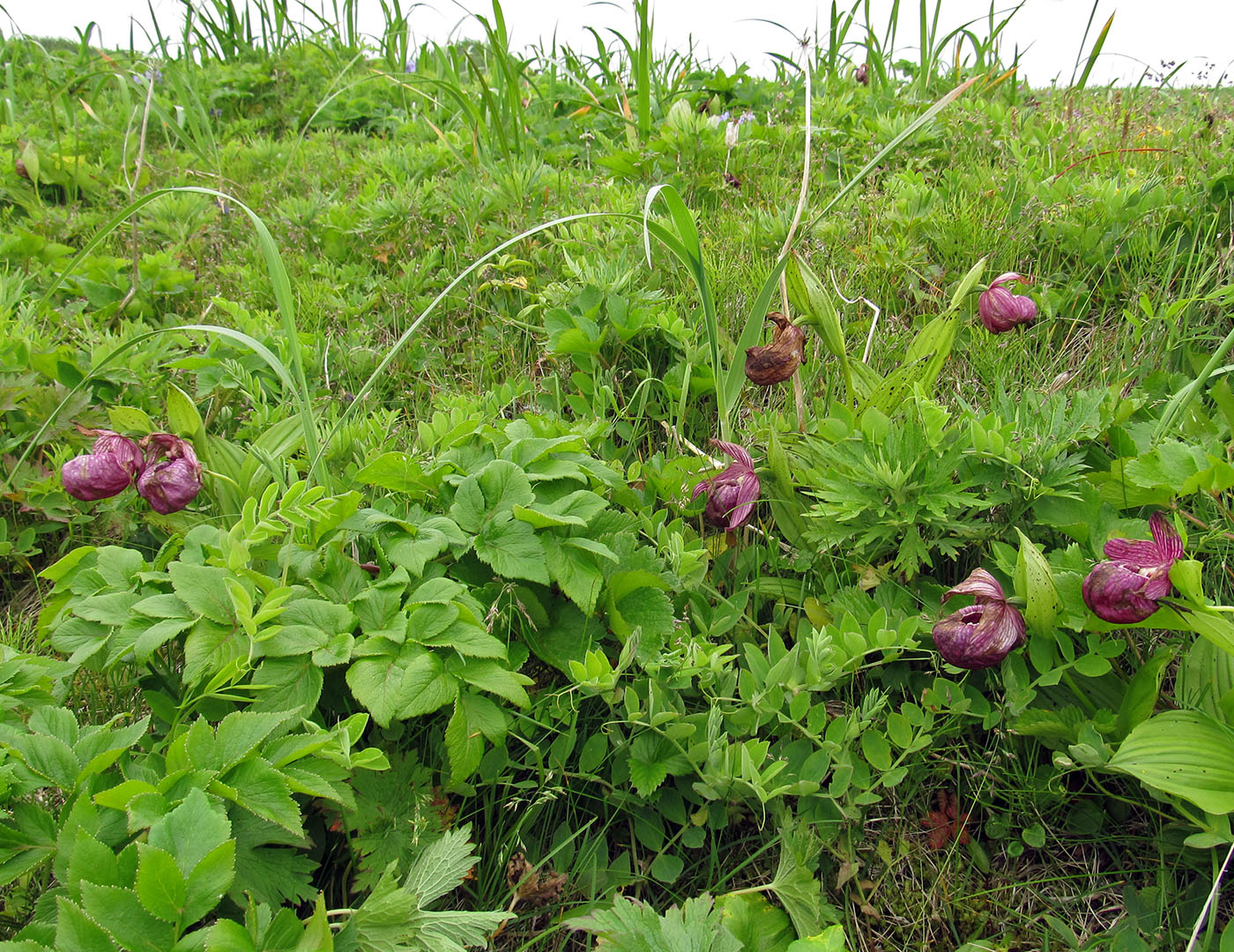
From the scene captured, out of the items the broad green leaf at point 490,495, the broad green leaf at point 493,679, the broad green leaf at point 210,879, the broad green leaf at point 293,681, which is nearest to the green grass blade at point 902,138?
the broad green leaf at point 490,495

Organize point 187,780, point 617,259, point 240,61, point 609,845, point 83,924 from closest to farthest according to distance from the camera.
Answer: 1. point 83,924
2. point 187,780
3. point 609,845
4. point 617,259
5. point 240,61

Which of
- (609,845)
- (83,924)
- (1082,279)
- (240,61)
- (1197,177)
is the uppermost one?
(240,61)

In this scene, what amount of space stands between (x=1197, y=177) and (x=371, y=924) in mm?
3264

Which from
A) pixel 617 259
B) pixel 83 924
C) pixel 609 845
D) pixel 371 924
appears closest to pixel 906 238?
pixel 617 259

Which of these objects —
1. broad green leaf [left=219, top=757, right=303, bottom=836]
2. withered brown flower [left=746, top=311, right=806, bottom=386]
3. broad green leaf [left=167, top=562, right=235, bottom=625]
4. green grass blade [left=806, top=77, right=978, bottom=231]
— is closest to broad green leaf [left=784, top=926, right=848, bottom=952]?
broad green leaf [left=219, top=757, right=303, bottom=836]

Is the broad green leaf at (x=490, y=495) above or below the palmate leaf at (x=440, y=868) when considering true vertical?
above

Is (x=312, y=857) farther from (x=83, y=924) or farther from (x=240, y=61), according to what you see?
(x=240, y=61)

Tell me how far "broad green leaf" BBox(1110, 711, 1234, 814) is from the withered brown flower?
1.04 metres

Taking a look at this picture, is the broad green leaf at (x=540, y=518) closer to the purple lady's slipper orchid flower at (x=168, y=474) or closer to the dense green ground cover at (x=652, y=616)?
the dense green ground cover at (x=652, y=616)

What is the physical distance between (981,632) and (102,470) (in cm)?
181

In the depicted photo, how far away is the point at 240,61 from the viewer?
6434 millimetres

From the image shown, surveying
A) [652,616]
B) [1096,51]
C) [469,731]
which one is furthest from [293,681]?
[1096,51]

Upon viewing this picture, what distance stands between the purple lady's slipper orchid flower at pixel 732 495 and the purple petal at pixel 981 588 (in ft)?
1.44

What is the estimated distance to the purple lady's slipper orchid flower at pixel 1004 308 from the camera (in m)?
1.97
